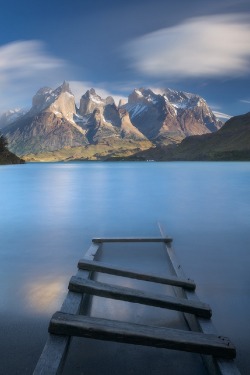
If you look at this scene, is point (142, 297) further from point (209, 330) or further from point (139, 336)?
point (139, 336)

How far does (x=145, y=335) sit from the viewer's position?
6711mm

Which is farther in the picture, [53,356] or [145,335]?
[145,335]

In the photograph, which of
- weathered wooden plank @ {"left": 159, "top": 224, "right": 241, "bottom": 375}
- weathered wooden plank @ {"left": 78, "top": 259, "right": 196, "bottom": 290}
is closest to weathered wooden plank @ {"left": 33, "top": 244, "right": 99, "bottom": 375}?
weathered wooden plank @ {"left": 159, "top": 224, "right": 241, "bottom": 375}

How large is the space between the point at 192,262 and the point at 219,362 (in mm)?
8644

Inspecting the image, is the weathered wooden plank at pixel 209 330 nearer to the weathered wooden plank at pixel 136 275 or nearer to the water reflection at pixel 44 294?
the weathered wooden plank at pixel 136 275

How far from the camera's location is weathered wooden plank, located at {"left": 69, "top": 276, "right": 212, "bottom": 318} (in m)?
8.77

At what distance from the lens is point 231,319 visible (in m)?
9.45

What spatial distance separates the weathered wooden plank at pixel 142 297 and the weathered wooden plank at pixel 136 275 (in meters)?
1.69

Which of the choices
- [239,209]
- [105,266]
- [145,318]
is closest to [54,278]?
[105,266]

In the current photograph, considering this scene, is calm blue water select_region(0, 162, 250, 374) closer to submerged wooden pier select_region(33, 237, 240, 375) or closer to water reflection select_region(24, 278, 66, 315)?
water reflection select_region(24, 278, 66, 315)

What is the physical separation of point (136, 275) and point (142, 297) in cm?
249

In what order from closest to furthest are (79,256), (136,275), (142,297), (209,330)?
(209,330) → (142,297) → (136,275) → (79,256)

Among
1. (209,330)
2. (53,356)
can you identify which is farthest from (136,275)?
(53,356)

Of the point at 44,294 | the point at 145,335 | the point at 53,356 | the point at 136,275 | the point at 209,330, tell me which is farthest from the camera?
the point at 136,275
